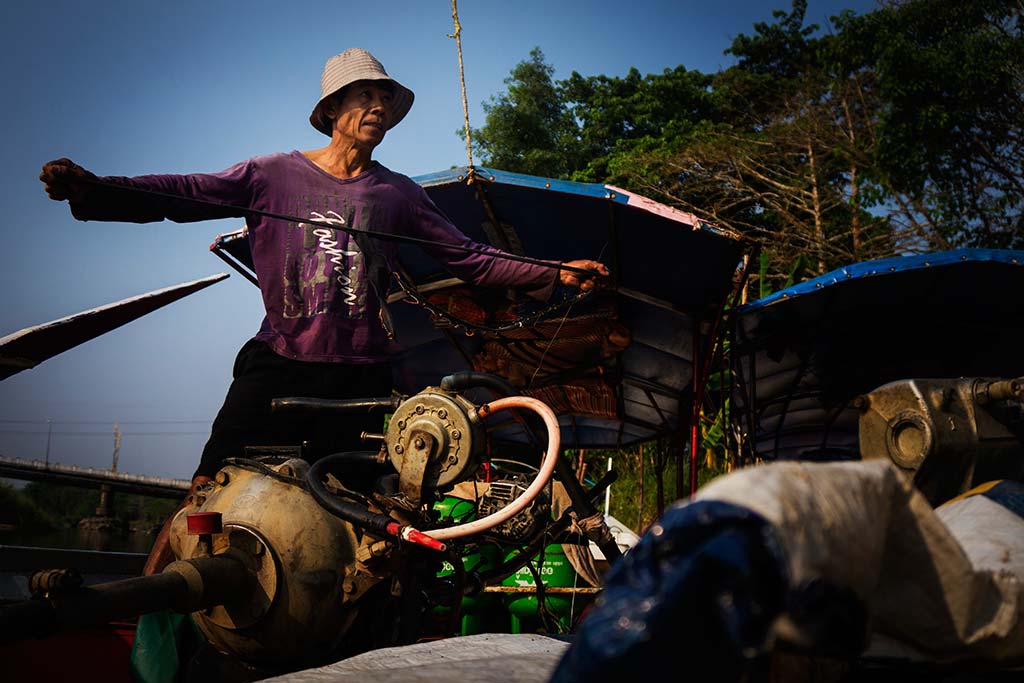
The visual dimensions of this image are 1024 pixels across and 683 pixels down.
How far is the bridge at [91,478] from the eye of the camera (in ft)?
15.6

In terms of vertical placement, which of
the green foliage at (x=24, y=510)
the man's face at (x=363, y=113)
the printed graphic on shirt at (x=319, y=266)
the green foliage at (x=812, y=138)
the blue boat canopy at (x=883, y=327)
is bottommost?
the green foliage at (x=24, y=510)

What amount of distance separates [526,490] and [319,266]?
1026 mm

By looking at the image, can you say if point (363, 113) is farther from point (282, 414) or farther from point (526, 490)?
point (526, 490)

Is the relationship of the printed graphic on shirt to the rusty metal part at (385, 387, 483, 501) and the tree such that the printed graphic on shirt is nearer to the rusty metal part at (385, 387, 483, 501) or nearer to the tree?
the rusty metal part at (385, 387, 483, 501)

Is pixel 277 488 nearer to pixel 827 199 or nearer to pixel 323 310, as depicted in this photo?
pixel 323 310

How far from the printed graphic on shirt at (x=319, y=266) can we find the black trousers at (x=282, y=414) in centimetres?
18

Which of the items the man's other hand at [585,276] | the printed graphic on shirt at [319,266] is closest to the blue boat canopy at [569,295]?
the man's other hand at [585,276]

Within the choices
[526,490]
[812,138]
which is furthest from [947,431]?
[812,138]

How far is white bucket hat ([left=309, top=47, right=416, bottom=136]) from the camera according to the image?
259 cm

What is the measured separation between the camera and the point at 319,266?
250cm

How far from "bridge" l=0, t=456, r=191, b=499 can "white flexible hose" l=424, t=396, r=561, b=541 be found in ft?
10.5

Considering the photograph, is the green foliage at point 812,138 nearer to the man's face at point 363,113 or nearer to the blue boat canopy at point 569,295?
the blue boat canopy at point 569,295

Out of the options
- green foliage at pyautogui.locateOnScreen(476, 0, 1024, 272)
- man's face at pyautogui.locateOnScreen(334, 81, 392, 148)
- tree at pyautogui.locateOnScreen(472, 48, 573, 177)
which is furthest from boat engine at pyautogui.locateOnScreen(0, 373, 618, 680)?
tree at pyautogui.locateOnScreen(472, 48, 573, 177)

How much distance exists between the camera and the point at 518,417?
2330 mm
